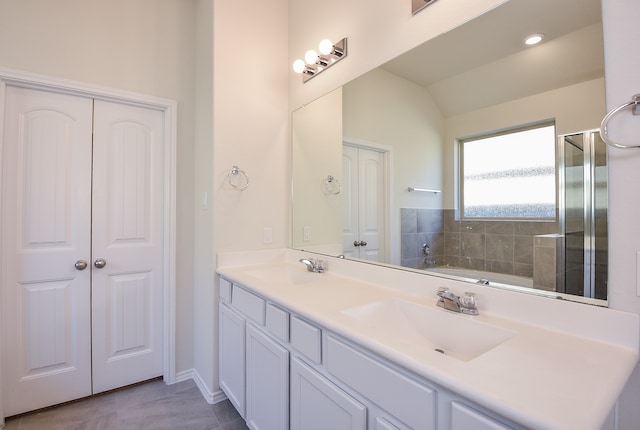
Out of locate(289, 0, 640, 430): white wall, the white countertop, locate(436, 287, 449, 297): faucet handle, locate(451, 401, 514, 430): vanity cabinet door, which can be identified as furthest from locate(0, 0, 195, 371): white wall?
locate(451, 401, 514, 430): vanity cabinet door

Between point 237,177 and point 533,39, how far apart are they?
1.67 metres

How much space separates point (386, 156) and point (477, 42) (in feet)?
2.01

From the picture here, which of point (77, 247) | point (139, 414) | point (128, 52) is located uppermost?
point (128, 52)

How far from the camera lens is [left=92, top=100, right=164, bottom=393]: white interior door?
2029 millimetres

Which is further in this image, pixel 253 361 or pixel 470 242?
pixel 253 361

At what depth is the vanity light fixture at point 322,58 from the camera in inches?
68.2

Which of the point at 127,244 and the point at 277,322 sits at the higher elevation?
the point at 127,244

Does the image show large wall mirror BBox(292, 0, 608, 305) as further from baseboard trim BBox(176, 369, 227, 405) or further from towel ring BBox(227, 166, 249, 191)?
baseboard trim BBox(176, 369, 227, 405)

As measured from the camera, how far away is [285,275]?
6.30ft

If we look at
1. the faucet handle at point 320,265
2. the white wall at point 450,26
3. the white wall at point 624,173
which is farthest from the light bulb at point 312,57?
the white wall at point 624,173

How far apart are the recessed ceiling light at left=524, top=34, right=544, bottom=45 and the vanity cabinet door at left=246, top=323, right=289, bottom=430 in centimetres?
149

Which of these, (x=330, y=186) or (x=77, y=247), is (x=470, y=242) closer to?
(x=330, y=186)

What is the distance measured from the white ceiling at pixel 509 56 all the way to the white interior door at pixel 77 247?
75.6 inches

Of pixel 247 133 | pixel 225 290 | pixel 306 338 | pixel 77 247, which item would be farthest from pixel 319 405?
pixel 77 247
